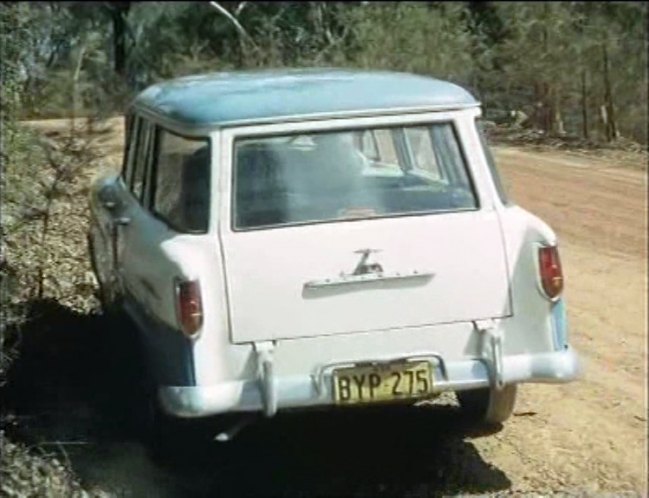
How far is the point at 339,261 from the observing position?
4.87 m

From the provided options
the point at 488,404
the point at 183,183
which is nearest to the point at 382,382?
the point at 488,404

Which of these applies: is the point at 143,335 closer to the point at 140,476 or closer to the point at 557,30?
the point at 140,476

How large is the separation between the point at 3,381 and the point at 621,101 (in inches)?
173

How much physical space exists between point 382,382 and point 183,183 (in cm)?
110

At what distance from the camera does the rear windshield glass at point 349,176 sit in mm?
5039

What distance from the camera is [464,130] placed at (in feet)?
17.3

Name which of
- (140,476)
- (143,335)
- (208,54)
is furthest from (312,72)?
(208,54)

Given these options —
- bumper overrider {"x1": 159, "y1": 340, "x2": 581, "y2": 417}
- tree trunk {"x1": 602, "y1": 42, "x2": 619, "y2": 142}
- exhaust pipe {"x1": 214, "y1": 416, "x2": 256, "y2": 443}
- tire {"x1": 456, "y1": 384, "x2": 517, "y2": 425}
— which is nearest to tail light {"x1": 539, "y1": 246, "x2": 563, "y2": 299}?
bumper overrider {"x1": 159, "y1": 340, "x2": 581, "y2": 417}

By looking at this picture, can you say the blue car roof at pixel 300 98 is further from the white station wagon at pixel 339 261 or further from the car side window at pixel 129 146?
the car side window at pixel 129 146

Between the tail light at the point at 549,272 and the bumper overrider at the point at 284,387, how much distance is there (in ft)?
0.91

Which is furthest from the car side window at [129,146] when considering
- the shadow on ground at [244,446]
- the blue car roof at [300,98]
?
the shadow on ground at [244,446]

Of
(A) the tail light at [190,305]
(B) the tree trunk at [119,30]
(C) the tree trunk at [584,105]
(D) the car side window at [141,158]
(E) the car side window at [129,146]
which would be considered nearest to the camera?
(A) the tail light at [190,305]

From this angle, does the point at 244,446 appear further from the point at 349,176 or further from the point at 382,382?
the point at 349,176

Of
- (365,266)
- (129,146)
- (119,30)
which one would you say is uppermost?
(129,146)
